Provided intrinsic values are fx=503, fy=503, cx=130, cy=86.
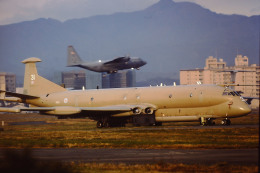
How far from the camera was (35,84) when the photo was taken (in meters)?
58.8

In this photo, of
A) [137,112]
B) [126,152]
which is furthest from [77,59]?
[126,152]

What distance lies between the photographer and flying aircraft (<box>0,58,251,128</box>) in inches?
1823

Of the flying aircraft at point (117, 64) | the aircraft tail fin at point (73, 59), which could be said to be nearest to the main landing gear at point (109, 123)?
the flying aircraft at point (117, 64)

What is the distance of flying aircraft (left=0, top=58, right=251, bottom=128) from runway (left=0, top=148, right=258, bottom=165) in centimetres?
1980

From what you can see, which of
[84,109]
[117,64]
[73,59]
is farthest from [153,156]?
[73,59]

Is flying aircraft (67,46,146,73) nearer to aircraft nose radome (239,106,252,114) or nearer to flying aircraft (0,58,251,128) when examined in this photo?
flying aircraft (0,58,251,128)

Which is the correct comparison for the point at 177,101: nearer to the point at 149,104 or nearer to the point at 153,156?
the point at 149,104

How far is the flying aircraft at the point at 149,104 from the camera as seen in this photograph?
46312 millimetres

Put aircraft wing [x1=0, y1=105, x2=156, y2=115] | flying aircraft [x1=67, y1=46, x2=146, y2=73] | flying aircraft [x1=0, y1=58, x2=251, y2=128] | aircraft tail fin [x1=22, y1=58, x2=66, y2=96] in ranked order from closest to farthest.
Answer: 1. flying aircraft [x1=0, y1=58, x2=251, y2=128]
2. aircraft wing [x1=0, y1=105, x2=156, y2=115]
3. aircraft tail fin [x1=22, y1=58, x2=66, y2=96]
4. flying aircraft [x1=67, y1=46, x2=146, y2=73]

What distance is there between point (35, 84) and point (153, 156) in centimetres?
3714

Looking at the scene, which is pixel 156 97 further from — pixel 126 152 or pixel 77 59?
pixel 77 59

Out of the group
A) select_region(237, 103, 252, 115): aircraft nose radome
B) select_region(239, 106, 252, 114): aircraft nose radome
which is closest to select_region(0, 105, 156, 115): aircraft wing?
select_region(237, 103, 252, 115): aircraft nose radome

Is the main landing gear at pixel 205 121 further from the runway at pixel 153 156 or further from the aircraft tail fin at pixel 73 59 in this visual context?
the aircraft tail fin at pixel 73 59

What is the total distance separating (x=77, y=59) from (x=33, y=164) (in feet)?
463
